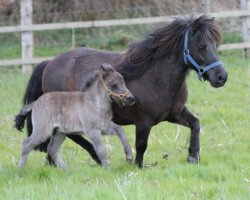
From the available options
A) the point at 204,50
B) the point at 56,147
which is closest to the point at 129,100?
the point at 204,50

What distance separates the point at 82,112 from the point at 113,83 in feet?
1.72

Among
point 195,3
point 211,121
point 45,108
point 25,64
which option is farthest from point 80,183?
point 195,3

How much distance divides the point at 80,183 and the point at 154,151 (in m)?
2.39

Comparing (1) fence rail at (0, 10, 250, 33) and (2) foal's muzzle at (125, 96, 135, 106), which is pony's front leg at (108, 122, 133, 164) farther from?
(1) fence rail at (0, 10, 250, 33)

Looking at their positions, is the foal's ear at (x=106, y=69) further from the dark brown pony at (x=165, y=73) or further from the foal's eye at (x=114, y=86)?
the dark brown pony at (x=165, y=73)

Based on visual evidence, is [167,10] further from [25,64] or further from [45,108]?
[45,108]

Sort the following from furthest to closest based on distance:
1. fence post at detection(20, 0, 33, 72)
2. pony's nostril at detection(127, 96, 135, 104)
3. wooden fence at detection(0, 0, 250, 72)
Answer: fence post at detection(20, 0, 33, 72) < wooden fence at detection(0, 0, 250, 72) < pony's nostril at detection(127, 96, 135, 104)

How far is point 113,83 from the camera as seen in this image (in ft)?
26.6

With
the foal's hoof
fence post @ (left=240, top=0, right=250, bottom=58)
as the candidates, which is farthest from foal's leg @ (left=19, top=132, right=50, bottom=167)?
fence post @ (left=240, top=0, right=250, bottom=58)

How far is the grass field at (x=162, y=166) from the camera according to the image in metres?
6.45

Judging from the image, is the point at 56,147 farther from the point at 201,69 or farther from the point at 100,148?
the point at 201,69

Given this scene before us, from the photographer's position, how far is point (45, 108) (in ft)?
27.2

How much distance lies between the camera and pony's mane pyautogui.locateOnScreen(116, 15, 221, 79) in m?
8.28

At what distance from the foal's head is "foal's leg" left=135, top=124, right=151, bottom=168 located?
0.41m
